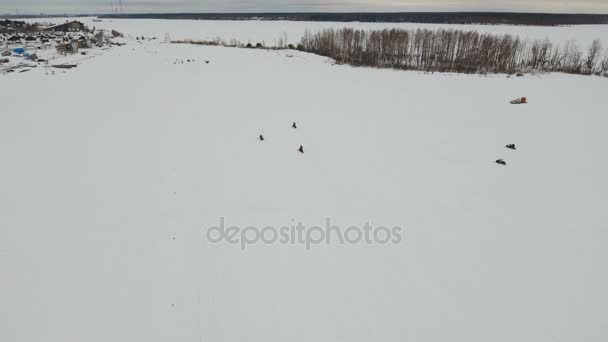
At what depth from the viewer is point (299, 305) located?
13.1 feet

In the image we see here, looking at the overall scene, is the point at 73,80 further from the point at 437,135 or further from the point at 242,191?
the point at 437,135

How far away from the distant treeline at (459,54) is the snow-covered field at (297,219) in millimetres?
12352

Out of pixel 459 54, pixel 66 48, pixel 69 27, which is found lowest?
pixel 459 54

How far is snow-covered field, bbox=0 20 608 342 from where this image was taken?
3812 mm

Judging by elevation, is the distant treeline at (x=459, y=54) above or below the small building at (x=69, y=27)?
below

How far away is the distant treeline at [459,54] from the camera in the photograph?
851 inches

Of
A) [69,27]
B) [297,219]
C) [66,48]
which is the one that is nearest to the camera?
[297,219]

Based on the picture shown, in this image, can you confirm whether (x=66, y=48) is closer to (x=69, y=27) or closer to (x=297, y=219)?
(x=297, y=219)

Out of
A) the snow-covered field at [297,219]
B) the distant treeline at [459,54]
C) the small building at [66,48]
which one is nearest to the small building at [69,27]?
the small building at [66,48]

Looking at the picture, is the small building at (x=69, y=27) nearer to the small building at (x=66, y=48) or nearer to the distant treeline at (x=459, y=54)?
the small building at (x=66, y=48)

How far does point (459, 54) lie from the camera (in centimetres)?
2439

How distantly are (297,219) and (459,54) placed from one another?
80.6 ft

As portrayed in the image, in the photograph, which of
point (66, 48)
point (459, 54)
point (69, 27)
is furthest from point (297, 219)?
point (69, 27)

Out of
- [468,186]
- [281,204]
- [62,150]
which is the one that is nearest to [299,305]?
[281,204]
